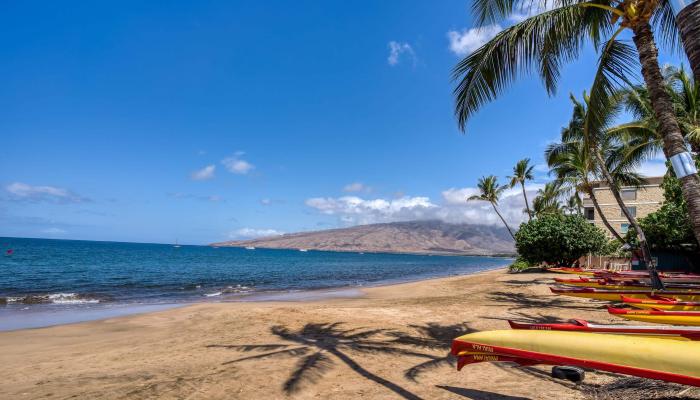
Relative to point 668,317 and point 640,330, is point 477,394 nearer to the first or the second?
point 640,330

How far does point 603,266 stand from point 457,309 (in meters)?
20.8

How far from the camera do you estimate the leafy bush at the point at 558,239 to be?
83.3ft

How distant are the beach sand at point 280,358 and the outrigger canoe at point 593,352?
0.81 m

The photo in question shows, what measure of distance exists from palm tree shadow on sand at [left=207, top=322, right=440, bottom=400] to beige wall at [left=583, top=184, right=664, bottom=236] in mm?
36797

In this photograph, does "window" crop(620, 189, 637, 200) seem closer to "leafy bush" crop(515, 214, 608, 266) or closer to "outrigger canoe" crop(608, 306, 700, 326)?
"leafy bush" crop(515, 214, 608, 266)

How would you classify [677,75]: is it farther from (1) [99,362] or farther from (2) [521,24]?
(1) [99,362]

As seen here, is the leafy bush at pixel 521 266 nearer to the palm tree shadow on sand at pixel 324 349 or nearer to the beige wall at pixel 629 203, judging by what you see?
the beige wall at pixel 629 203

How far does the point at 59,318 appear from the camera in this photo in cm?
1269

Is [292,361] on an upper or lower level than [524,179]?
lower

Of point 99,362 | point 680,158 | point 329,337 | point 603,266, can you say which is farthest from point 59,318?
point 603,266

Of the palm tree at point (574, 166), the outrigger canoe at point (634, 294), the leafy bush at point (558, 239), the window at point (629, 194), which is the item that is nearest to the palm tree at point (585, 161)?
the palm tree at point (574, 166)

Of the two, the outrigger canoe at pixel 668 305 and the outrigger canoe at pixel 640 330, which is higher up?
the outrigger canoe at pixel 640 330

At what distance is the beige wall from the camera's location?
36.2 metres

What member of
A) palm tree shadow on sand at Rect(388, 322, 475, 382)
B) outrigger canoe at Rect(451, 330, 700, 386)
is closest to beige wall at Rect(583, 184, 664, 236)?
palm tree shadow on sand at Rect(388, 322, 475, 382)
